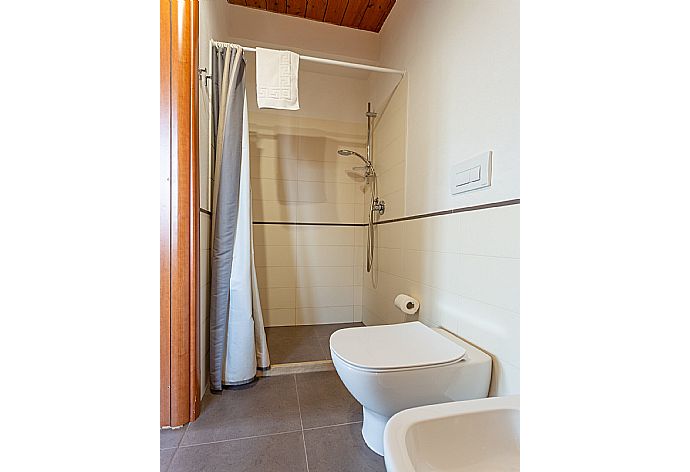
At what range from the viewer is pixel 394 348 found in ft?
3.96

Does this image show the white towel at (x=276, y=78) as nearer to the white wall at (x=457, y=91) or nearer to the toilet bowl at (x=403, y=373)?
the white wall at (x=457, y=91)

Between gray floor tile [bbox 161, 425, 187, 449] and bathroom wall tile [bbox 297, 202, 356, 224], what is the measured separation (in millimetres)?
1594

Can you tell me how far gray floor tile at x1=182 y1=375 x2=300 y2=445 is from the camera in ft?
4.30

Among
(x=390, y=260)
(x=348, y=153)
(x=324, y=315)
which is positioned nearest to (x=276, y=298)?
(x=324, y=315)

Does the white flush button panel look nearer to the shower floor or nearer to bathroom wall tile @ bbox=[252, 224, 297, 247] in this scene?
the shower floor

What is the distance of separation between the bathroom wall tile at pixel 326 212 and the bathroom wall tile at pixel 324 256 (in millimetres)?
218

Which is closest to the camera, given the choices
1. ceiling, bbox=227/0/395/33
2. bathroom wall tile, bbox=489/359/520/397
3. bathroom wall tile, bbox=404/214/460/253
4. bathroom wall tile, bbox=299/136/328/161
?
Result: bathroom wall tile, bbox=489/359/520/397

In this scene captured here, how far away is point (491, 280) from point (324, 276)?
164 cm

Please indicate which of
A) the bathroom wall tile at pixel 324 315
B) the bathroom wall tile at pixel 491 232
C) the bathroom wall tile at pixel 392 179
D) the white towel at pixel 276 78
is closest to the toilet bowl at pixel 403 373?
the bathroom wall tile at pixel 491 232

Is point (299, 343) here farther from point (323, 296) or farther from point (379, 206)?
point (379, 206)

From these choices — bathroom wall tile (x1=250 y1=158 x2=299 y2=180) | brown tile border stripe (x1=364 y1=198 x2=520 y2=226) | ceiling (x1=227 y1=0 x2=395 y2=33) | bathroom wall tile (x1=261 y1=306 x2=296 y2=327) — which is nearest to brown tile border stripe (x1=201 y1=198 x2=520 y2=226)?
brown tile border stripe (x1=364 y1=198 x2=520 y2=226)

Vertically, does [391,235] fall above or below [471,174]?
below
